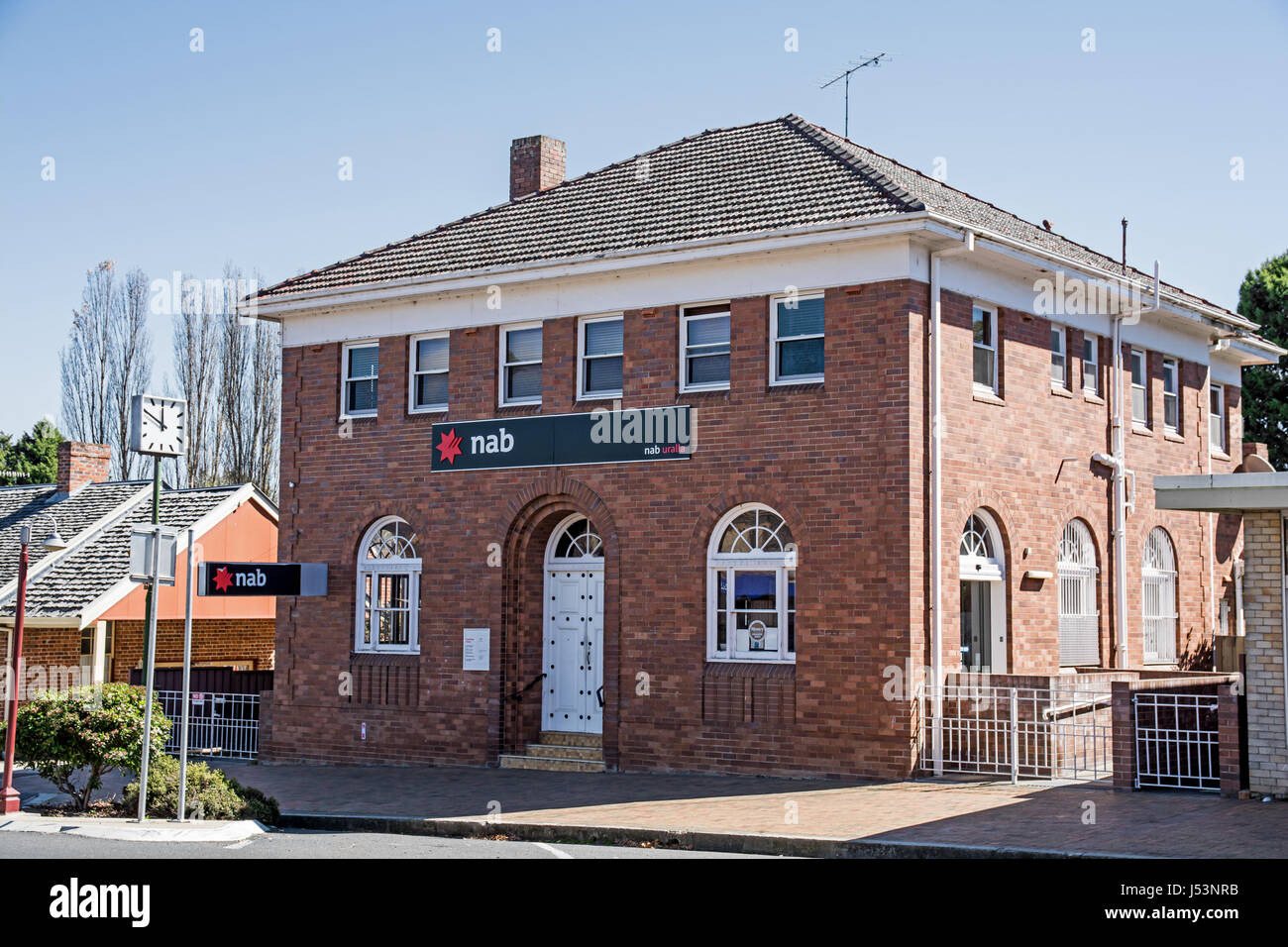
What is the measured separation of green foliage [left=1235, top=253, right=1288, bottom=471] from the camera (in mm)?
37219

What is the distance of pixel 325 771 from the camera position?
2036 centimetres

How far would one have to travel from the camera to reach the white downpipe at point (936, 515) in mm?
17047

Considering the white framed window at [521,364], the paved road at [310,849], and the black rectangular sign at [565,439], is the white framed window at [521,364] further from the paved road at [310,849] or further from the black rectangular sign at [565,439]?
the paved road at [310,849]

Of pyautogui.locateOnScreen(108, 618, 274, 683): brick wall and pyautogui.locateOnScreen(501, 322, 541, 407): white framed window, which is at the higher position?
pyautogui.locateOnScreen(501, 322, 541, 407): white framed window

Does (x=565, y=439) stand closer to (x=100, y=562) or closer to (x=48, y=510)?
(x=100, y=562)

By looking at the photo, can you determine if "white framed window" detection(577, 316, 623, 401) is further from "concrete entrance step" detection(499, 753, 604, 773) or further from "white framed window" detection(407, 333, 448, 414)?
"concrete entrance step" detection(499, 753, 604, 773)

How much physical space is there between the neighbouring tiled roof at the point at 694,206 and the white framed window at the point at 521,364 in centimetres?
106

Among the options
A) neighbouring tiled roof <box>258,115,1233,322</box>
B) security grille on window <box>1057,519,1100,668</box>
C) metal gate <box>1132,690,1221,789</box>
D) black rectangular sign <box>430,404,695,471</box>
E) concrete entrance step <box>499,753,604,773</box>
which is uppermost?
neighbouring tiled roof <box>258,115,1233,322</box>

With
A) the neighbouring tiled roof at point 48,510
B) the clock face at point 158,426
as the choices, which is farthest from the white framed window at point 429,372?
the neighbouring tiled roof at point 48,510

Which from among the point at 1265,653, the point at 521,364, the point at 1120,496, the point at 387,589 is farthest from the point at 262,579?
the point at 1265,653

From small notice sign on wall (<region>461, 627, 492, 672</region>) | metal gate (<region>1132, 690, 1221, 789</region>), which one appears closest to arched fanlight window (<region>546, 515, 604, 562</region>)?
small notice sign on wall (<region>461, 627, 492, 672</region>)

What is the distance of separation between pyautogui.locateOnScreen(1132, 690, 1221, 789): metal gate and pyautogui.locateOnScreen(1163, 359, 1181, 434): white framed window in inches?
311
